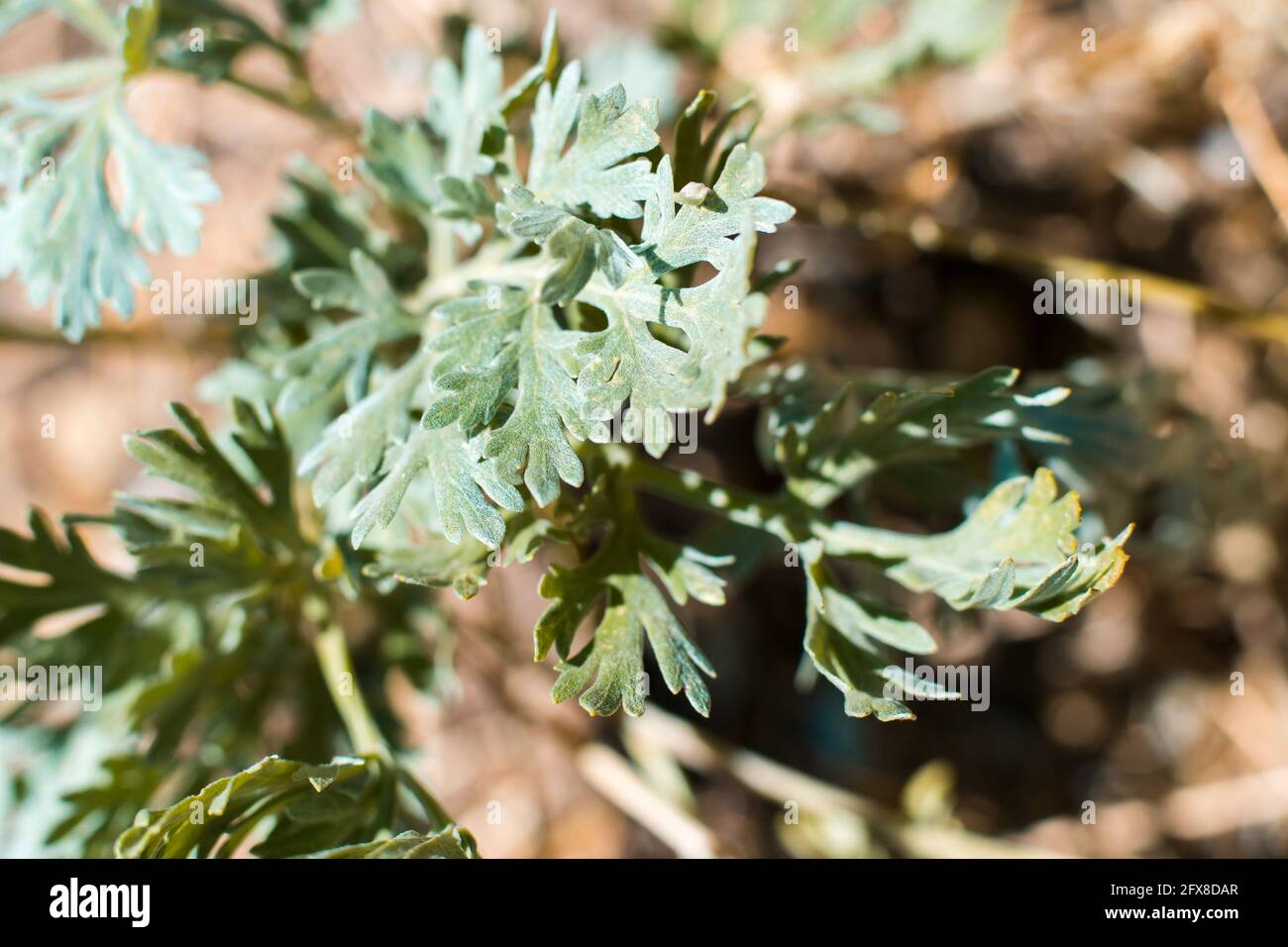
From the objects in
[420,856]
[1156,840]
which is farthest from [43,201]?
[1156,840]

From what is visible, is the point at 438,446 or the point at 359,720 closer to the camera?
the point at 438,446

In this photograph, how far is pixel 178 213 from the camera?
164cm

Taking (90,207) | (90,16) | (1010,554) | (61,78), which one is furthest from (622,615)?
(90,16)

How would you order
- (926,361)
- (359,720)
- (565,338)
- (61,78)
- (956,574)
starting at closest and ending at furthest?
(565,338) < (956,574) < (359,720) < (61,78) < (926,361)

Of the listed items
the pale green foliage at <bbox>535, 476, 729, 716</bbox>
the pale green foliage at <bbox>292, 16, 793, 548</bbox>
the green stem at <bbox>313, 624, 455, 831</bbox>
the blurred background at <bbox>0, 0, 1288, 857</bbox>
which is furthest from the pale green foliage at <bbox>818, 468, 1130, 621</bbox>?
the blurred background at <bbox>0, 0, 1288, 857</bbox>

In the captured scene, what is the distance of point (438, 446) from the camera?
1.34m

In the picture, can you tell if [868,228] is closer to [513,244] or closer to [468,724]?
[513,244]

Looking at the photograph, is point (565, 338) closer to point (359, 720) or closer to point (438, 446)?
point (438, 446)

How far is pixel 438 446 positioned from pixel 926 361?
1760 mm

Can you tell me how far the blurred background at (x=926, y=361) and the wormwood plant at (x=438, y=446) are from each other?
600mm

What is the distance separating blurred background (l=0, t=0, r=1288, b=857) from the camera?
7.80 ft

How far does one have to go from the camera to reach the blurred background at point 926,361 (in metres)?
2.38
